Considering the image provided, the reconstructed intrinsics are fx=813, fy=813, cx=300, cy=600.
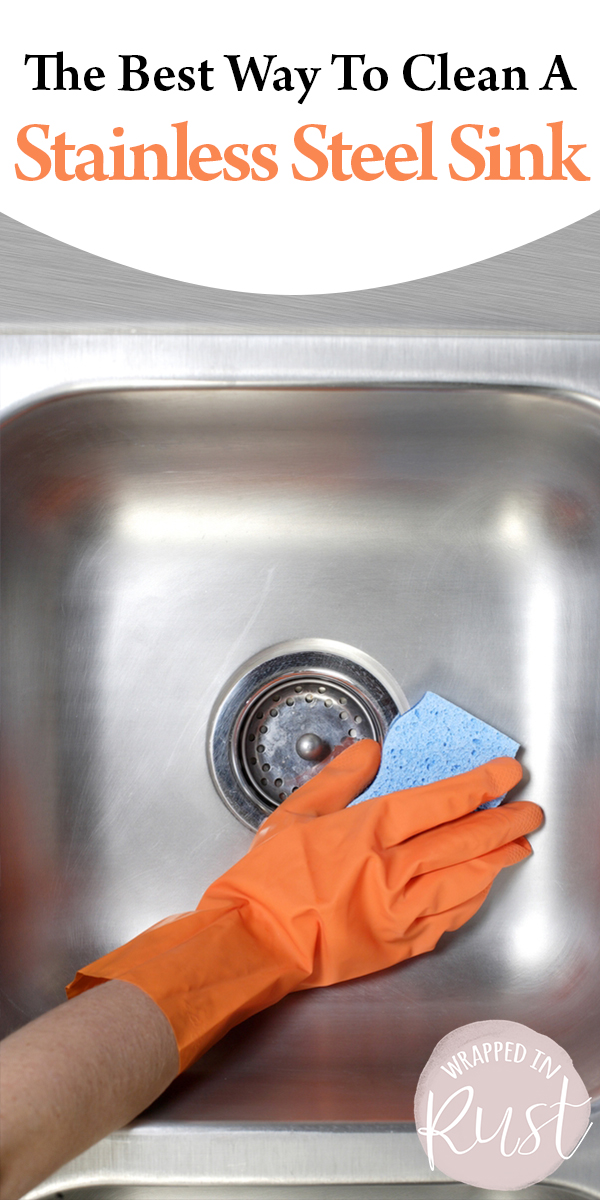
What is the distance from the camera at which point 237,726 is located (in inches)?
28.6

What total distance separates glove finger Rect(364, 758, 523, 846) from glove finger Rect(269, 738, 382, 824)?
30 millimetres

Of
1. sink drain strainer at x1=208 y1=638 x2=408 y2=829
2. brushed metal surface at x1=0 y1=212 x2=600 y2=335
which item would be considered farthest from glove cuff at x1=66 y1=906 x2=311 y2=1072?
brushed metal surface at x1=0 y1=212 x2=600 y2=335

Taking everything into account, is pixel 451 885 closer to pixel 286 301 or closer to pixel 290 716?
pixel 290 716

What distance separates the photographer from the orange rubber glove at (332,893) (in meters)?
0.59

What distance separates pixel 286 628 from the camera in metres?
0.73

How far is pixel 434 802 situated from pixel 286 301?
1.35 ft

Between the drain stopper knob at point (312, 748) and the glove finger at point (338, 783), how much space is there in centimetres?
2

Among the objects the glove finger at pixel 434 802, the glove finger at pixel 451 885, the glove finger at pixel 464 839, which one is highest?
the glove finger at pixel 434 802

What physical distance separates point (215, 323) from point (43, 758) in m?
0.38

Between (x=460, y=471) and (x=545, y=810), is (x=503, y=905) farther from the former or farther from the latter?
(x=460, y=471)

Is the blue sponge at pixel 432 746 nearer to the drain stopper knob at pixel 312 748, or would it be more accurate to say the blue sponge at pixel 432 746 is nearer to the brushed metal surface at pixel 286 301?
the drain stopper knob at pixel 312 748

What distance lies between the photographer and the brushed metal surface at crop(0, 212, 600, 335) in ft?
1.96

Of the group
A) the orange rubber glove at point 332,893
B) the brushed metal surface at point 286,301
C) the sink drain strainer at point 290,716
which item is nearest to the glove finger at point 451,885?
the orange rubber glove at point 332,893

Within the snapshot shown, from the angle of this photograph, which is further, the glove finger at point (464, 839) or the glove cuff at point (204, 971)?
the glove finger at point (464, 839)
